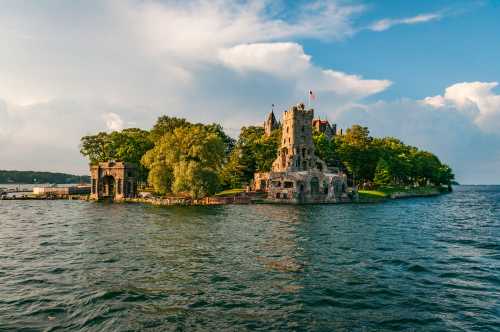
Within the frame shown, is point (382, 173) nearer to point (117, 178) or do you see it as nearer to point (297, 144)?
point (297, 144)

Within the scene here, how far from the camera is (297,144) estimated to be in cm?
9931

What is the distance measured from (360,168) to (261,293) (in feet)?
349

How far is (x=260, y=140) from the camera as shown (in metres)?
108

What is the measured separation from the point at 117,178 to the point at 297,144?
46990 millimetres

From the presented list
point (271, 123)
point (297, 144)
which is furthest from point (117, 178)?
point (271, 123)

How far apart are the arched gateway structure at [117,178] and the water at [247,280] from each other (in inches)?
1875

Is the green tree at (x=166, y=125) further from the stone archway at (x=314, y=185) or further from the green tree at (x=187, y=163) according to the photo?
the stone archway at (x=314, y=185)

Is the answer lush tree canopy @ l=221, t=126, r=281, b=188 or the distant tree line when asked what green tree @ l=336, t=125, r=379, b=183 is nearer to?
the distant tree line

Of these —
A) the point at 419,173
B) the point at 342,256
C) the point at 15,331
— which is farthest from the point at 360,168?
the point at 15,331

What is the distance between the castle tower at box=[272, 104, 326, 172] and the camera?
98.6 meters

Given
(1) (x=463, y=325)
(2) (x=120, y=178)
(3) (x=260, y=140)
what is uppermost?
(3) (x=260, y=140)

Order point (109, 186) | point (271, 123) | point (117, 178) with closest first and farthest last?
point (117, 178)
point (109, 186)
point (271, 123)

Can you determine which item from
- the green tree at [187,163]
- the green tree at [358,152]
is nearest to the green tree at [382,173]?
the green tree at [358,152]

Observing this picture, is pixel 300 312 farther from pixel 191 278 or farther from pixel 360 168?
pixel 360 168
